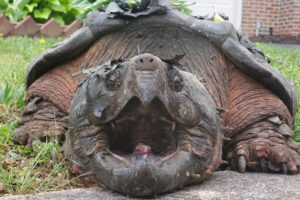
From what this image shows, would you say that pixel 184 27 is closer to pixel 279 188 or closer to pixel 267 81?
pixel 267 81

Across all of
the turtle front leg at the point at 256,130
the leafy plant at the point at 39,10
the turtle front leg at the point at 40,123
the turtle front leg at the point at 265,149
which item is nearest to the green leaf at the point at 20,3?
the leafy plant at the point at 39,10

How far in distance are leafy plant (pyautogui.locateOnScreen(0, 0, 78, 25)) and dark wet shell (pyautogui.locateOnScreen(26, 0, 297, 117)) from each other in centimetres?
663

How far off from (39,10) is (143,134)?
802 centimetres

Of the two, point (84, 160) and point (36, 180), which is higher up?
point (84, 160)

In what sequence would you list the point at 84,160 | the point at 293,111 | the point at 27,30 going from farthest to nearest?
1. the point at 27,30
2. the point at 293,111
3. the point at 84,160

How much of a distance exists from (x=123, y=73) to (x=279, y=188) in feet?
2.62

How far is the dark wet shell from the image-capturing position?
8.71 feet

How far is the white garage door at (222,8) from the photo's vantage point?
42.6 ft

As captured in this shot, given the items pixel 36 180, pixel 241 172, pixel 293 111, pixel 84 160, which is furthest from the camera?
pixel 293 111

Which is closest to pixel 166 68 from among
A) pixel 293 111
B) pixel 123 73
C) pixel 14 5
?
pixel 123 73

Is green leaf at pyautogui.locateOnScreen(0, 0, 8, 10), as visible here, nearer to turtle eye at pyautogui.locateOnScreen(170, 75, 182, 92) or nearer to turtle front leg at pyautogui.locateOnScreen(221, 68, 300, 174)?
turtle front leg at pyautogui.locateOnScreen(221, 68, 300, 174)

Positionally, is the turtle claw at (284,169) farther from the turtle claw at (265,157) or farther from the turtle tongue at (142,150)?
the turtle tongue at (142,150)

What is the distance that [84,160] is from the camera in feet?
6.44

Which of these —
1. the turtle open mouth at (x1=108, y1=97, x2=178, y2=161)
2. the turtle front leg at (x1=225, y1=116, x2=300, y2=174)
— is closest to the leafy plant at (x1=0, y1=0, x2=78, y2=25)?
the turtle front leg at (x1=225, y1=116, x2=300, y2=174)
